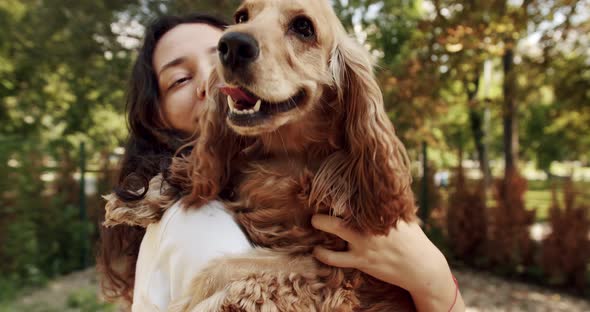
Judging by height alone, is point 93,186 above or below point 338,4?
below

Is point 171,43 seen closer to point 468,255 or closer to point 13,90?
point 468,255

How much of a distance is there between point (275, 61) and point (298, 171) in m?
0.50

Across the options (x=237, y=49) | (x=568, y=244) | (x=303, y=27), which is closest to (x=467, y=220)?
(x=568, y=244)

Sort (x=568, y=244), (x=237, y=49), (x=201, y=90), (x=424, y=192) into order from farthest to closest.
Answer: (x=424, y=192), (x=568, y=244), (x=201, y=90), (x=237, y=49)

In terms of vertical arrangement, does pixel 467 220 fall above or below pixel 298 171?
below

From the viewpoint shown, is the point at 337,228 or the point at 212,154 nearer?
the point at 337,228

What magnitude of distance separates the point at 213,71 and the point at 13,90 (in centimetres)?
1145

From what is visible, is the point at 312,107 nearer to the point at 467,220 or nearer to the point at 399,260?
the point at 399,260

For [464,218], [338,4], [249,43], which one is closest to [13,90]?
[338,4]

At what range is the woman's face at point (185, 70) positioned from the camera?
212 cm

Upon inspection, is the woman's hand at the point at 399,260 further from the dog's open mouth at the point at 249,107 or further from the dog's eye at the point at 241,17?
the dog's eye at the point at 241,17

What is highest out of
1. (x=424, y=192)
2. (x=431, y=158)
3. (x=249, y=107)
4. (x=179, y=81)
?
(x=179, y=81)

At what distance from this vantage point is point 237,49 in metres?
1.45

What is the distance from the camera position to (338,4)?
4.83 meters
